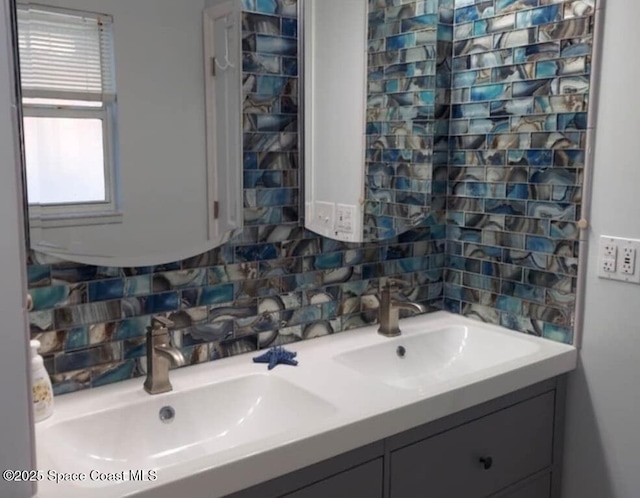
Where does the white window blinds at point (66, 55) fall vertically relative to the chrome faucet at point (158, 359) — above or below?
above

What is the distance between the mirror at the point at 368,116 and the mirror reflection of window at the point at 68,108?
0.59 meters

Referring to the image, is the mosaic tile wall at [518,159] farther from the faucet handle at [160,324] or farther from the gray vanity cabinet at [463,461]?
the faucet handle at [160,324]

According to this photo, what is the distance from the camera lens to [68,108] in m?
1.39

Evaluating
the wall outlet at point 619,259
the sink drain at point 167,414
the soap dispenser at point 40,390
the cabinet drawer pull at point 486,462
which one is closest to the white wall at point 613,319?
the wall outlet at point 619,259

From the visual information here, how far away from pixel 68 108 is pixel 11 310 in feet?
1.96

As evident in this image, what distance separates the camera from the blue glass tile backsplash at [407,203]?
154cm

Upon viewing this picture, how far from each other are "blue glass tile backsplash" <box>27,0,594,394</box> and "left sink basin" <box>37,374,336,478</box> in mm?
157

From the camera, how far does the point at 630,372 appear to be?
1.73 m

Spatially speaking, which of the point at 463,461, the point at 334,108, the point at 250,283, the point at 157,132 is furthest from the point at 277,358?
the point at 334,108

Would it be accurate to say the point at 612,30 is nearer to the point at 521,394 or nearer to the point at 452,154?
the point at 452,154

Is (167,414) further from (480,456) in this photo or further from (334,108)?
(334,108)

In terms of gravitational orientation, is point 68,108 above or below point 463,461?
above

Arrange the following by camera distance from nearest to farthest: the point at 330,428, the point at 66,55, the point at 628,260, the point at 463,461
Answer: the point at 330,428, the point at 66,55, the point at 463,461, the point at 628,260

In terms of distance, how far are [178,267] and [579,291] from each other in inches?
46.6
